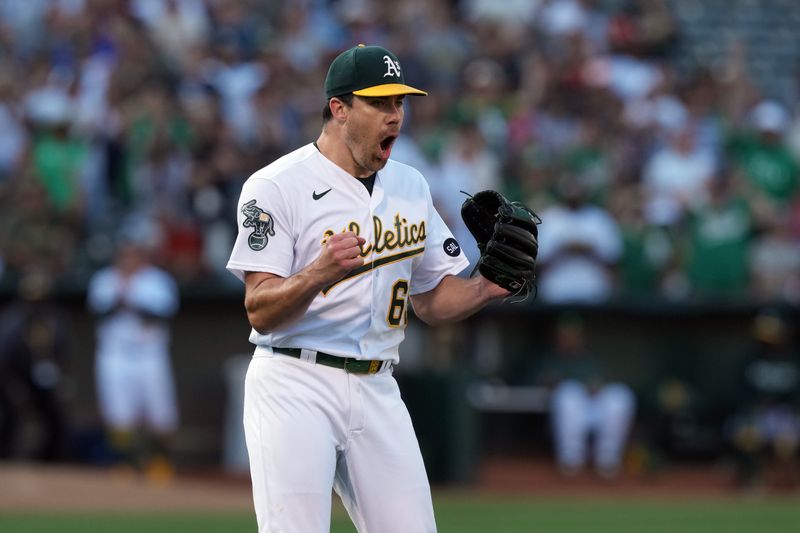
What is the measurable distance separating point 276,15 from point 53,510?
22.3 feet

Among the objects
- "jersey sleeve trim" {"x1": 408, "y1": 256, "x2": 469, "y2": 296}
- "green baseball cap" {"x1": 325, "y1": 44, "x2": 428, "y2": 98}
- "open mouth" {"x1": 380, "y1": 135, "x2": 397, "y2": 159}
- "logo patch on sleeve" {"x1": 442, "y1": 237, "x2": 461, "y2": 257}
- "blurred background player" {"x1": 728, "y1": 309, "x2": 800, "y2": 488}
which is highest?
"green baseball cap" {"x1": 325, "y1": 44, "x2": 428, "y2": 98}

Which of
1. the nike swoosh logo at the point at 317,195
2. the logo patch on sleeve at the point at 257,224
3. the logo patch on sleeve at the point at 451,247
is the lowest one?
the logo patch on sleeve at the point at 451,247

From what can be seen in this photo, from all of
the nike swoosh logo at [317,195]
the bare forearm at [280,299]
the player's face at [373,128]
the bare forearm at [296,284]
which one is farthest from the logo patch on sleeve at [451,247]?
the bare forearm at [280,299]

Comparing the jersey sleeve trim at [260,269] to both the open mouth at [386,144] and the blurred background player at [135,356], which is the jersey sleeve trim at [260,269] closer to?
the open mouth at [386,144]

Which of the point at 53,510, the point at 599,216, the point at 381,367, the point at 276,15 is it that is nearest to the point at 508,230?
the point at 381,367

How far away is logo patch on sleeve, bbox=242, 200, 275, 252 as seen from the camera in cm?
488

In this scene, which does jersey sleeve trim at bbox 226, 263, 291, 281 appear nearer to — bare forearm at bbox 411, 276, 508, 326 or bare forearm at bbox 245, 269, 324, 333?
bare forearm at bbox 245, 269, 324, 333

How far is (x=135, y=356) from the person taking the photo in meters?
13.2

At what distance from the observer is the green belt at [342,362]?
503 centimetres

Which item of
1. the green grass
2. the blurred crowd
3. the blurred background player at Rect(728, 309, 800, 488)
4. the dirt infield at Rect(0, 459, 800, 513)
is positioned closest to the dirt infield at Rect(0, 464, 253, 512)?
the dirt infield at Rect(0, 459, 800, 513)

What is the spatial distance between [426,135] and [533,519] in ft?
14.7

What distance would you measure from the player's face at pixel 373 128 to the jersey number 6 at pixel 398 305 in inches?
17.7

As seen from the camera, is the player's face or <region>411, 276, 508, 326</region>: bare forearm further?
<region>411, 276, 508, 326</region>: bare forearm

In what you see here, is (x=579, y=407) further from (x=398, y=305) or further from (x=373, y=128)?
(x=373, y=128)
